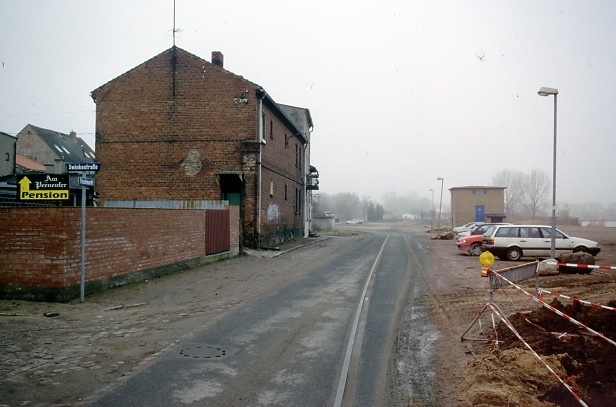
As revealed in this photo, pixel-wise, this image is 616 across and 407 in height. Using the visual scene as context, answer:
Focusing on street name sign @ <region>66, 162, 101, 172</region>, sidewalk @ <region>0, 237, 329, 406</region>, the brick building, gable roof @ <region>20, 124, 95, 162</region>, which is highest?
gable roof @ <region>20, 124, 95, 162</region>

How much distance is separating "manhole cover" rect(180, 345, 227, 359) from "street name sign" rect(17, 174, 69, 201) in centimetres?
502

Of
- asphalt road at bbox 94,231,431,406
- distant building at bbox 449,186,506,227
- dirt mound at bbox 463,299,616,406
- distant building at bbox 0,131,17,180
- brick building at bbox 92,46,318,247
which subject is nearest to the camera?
dirt mound at bbox 463,299,616,406

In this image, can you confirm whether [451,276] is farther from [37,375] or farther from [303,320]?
[37,375]

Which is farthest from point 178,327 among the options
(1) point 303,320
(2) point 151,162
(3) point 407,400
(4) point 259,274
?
(2) point 151,162

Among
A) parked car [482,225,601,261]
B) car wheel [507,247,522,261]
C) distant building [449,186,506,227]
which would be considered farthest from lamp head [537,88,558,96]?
distant building [449,186,506,227]

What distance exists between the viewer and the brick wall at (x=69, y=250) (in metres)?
9.44

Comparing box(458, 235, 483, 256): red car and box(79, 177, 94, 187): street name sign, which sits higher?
box(79, 177, 94, 187): street name sign

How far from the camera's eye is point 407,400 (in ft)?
15.4

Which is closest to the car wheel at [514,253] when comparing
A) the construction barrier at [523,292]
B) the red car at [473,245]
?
the red car at [473,245]

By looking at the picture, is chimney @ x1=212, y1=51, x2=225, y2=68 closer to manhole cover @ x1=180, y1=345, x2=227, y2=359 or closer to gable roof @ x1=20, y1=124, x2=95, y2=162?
manhole cover @ x1=180, y1=345, x2=227, y2=359

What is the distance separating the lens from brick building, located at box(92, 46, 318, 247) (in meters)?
22.8

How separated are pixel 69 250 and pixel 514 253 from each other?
17241 mm

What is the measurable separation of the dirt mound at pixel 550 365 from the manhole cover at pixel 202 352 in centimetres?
313

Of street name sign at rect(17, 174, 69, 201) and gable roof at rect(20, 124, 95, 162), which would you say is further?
gable roof at rect(20, 124, 95, 162)
